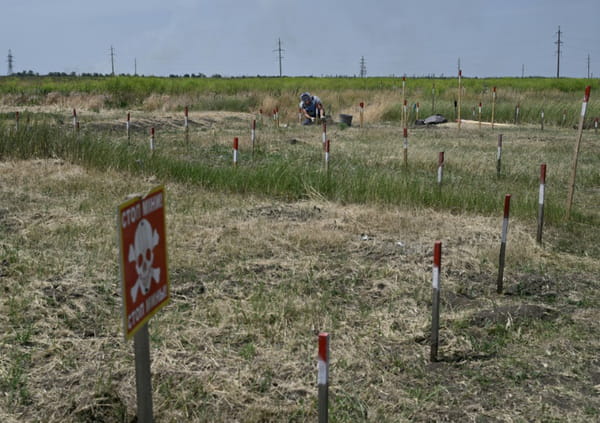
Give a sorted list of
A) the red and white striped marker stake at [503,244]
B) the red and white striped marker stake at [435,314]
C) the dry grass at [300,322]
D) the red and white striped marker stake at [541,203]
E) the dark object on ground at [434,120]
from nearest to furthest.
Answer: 1. the dry grass at [300,322]
2. the red and white striped marker stake at [435,314]
3. the red and white striped marker stake at [503,244]
4. the red and white striped marker stake at [541,203]
5. the dark object on ground at [434,120]

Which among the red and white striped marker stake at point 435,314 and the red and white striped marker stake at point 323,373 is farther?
the red and white striped marker stake at point 435,314

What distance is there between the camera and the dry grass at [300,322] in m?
3.82

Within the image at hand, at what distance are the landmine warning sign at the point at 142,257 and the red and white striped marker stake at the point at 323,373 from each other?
64 cm

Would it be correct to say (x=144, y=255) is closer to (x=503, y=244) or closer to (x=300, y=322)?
(x=300, y=322)

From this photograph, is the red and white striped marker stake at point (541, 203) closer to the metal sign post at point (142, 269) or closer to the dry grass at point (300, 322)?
the dry grass at point (300, 322)

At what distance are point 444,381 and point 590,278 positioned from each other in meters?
2.71

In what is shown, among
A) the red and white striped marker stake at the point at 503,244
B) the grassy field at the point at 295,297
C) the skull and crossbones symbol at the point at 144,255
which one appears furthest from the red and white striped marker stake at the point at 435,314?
the skull and crossbones symbol at the point at 144,255

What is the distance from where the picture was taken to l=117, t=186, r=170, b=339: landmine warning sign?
2.36m

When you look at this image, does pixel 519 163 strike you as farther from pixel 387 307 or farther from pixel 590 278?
pixel 387 307

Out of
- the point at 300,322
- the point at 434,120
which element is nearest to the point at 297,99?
the point at 434,120

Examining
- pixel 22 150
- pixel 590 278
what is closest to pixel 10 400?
pixel 590 278

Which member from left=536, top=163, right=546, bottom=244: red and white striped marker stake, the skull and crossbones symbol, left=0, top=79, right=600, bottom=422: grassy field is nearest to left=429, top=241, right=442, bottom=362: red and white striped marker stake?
left=0, top=79, right=600, bottom=422: grassy field

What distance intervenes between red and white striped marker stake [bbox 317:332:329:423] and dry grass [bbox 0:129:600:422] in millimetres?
710

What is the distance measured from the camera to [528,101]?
27469 millimetres
